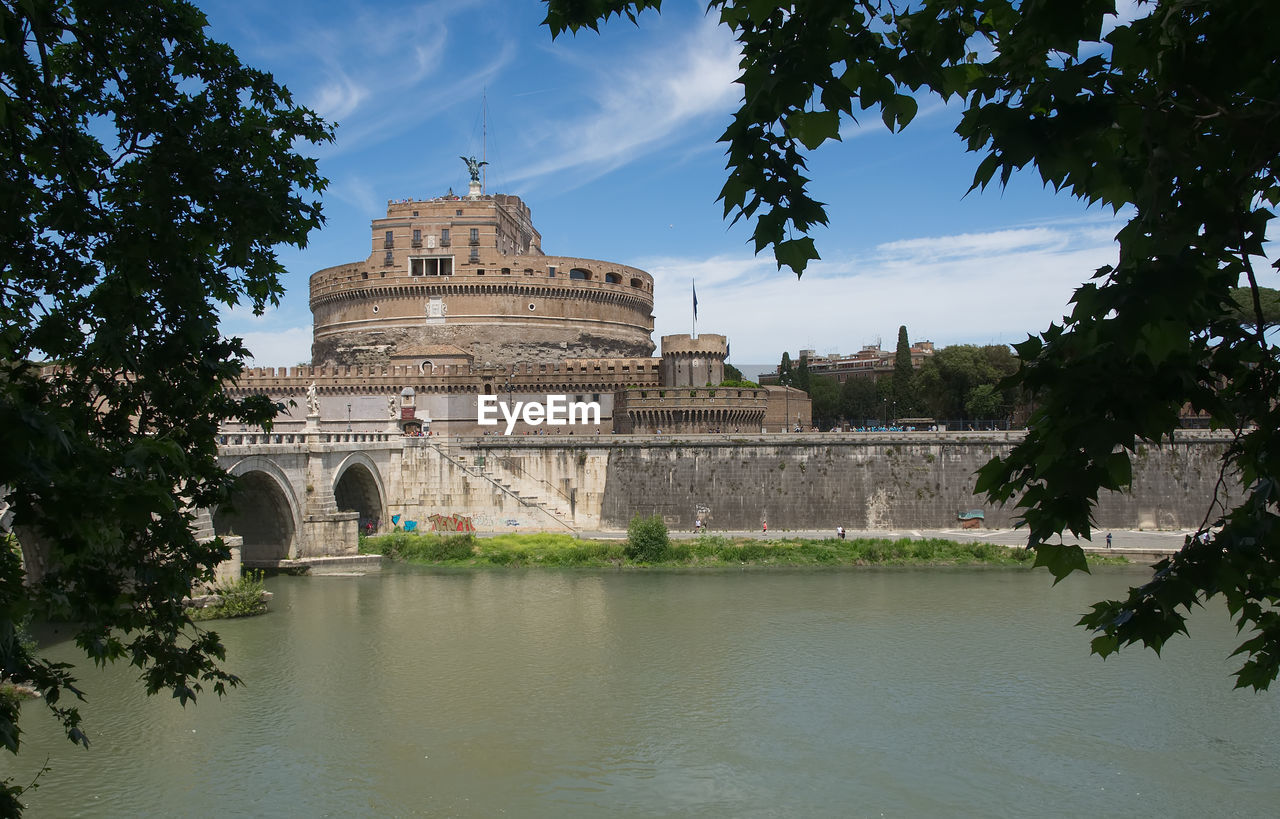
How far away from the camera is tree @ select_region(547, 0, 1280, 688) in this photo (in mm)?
2180

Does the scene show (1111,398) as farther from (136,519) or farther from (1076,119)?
(136,519)

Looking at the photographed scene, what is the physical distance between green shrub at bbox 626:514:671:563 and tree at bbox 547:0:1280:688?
20861mm

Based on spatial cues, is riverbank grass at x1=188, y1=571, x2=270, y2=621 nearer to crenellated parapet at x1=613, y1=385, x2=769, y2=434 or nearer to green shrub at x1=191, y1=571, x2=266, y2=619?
green shrub at x1=191, y1=571, x2=266, y2=619

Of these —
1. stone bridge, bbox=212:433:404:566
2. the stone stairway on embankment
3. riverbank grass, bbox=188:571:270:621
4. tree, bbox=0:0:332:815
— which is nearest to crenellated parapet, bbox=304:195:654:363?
the stone stairway on embankment

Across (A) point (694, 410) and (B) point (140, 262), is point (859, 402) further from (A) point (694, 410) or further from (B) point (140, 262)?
(B) point (140, 262)

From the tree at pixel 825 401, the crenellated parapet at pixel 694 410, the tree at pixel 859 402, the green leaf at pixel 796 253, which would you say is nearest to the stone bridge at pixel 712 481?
the crenellated parapet at pixel 694 410

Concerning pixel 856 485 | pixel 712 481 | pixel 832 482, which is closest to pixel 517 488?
pixel 712 481

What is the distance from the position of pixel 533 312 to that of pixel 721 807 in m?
33.1

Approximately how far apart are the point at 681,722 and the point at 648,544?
38.3ft

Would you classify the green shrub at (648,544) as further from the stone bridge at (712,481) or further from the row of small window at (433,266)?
the row of small window at (433,266)

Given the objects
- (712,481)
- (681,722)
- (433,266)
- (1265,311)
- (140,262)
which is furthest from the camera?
(433,266)

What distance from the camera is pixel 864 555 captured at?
23922 mm

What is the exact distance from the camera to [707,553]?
79.7 feet

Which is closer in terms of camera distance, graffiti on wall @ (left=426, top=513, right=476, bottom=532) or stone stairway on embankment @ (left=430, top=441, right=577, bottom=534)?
graffiti on wall @ (left=426, top=513, right=476, bottom=532)
